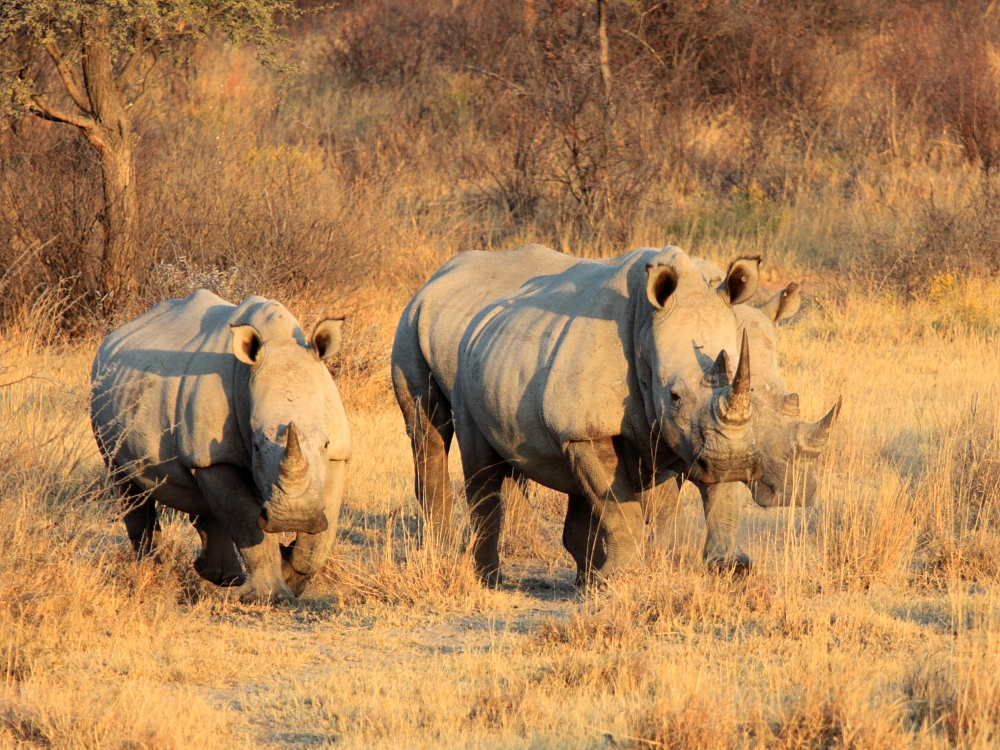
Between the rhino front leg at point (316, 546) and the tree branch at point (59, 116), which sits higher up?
the tree branch at point (59, 116)

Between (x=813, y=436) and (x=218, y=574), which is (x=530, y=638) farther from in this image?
(x=218, y=574)

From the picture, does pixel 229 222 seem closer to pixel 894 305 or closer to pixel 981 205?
pixel 894 305

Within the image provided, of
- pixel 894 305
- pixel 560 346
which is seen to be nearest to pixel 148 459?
pixel 560 346

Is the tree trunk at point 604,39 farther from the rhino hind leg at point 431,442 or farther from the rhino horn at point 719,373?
the rhino horn at point 719,373

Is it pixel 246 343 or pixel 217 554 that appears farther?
pixel 217 554

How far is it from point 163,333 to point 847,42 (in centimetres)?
1888

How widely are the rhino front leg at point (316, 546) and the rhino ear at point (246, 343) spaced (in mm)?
603

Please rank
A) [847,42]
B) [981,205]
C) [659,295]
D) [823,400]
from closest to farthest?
[659,295] < [823,400] < [981,205] < [847,42]

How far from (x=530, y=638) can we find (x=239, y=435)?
5.68 ft

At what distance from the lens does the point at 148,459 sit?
660cm

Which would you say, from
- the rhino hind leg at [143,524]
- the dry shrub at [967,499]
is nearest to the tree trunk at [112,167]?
the rhino hind leg at [143,524]

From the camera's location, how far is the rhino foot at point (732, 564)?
5.78 meters

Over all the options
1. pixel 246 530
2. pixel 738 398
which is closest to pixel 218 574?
pixel 246 530

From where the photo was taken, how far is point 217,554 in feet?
22.6
